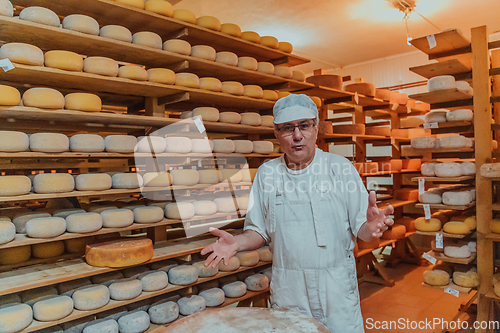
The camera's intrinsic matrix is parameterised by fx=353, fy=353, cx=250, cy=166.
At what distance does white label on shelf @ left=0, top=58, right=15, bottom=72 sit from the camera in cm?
189

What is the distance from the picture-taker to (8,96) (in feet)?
6.26

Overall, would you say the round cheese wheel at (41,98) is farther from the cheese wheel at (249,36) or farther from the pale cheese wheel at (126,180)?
the cheese wheel at (249,36)

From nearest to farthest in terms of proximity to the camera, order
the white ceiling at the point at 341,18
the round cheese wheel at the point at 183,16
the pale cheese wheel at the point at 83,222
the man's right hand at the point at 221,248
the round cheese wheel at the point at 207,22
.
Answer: the man's right hand at the point at 221,248
the pale cheese wheel at the point at 83,222
the round cheese wheel at the point at 183,16
the round cheese wheel at the point at 207,22
the white ceiling at the point at 341,18

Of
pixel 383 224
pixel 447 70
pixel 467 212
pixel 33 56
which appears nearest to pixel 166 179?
pixel 33 56

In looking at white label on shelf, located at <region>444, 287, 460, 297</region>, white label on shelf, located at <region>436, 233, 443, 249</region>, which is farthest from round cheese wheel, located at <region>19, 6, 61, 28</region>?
white label on shelf, located at <region>444, 287, 460, 297</region>

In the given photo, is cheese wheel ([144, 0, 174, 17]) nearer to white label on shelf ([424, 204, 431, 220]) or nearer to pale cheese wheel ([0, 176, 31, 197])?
pale cheese wheel ([0, 176, 31, 197])

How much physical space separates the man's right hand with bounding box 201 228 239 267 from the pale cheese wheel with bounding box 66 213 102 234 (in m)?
0.93

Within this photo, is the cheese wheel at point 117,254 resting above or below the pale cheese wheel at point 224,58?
below

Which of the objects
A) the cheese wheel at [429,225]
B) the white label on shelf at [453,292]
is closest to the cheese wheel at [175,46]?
the cheese wheel at [429,225]

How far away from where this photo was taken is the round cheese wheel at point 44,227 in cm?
200

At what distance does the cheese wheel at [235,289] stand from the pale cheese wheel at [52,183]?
1367mm

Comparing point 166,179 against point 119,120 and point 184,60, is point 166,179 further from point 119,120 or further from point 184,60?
point 184,60

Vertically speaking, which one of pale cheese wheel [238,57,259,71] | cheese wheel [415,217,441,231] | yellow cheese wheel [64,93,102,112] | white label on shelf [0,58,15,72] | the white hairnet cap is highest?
pale cheese wheel [238,57,259,71]

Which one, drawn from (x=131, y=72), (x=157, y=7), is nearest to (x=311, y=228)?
(x=131, y=72)
